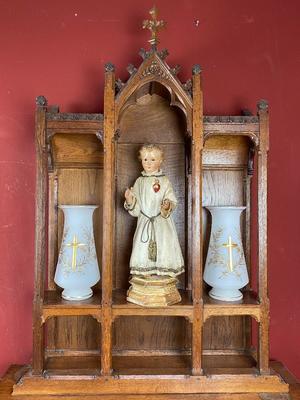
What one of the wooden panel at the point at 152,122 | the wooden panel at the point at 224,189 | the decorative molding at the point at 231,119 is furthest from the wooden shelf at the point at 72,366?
the decorative molding at the point at 231,119

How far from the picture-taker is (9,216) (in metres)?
1.79

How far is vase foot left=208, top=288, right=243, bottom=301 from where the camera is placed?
1576mm

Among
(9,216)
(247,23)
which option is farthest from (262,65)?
(9,216)

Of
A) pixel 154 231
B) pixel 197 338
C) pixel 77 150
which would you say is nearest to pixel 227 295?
pixel 197 338

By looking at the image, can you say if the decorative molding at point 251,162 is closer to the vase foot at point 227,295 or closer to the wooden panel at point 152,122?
the wooden panel at point 152,122

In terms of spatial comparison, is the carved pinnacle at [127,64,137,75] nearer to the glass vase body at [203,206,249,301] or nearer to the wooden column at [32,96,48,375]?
the wooden column at [32,96,48,375]

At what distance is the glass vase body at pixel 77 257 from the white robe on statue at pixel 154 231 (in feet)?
0.51

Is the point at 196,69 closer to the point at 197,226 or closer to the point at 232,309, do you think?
the point at 197,226

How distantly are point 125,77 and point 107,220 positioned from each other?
66 cm

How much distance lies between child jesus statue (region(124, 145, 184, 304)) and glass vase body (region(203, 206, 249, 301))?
0.12 metres

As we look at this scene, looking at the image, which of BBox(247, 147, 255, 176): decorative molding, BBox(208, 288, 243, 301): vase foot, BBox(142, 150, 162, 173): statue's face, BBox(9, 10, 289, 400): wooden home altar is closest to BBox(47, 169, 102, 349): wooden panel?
BBox(9, 10, 289, 400): wooden home altar

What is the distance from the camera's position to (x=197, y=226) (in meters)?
1.51

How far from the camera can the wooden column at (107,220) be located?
1.50 metres

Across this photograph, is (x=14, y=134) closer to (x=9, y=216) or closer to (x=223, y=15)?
(x=9, y=216)
